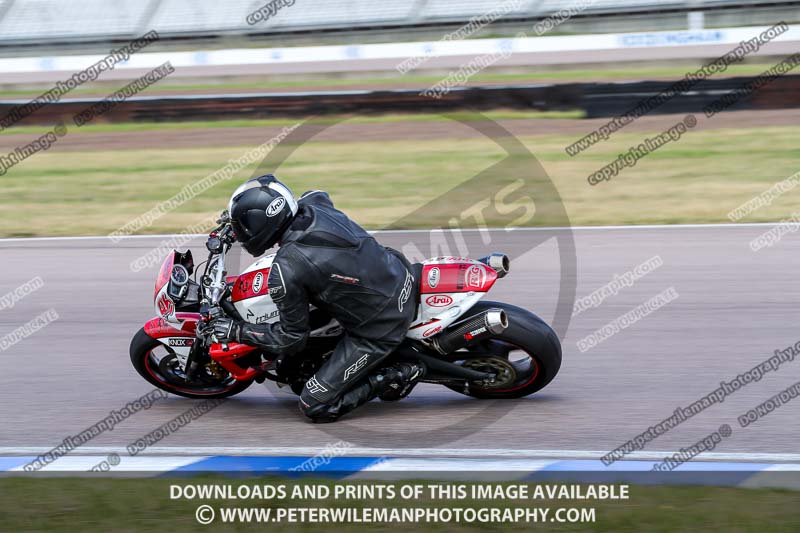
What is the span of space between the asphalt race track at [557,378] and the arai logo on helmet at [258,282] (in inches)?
34.6

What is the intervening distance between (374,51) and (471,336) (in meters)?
23.8

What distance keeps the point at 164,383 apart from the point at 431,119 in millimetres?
12493

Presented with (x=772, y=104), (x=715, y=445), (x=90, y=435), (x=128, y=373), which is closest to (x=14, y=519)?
(x=90, y=435)

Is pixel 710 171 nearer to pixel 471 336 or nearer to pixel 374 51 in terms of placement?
pixel 471 336

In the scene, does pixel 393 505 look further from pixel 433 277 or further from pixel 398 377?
pixel 433 277

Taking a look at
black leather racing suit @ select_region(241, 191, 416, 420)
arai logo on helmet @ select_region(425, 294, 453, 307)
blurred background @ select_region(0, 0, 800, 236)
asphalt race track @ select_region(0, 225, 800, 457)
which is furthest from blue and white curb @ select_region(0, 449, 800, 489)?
blurred background @ select_region(0, 0, 800, 236)

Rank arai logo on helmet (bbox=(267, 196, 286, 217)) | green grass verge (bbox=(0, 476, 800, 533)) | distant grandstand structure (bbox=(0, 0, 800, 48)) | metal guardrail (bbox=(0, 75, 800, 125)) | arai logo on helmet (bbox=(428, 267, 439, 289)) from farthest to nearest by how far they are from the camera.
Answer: distant grandstand structure (bbox=(0, 0, 800, 48)), metal guardrail (bbox=(0, 75, 800, 125)), arai logo on helmet (bbox=(428, 267, 439, 289)), arai logo on helmet (bbox=(267, 196, 286, 217)), green grass verge (bbox=(0, 476, 800, 533))

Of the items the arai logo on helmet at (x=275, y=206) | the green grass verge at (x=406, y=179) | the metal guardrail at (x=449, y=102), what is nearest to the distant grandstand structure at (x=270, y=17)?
the metal guardrail at (x=449, y=102)

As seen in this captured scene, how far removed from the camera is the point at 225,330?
5594mm

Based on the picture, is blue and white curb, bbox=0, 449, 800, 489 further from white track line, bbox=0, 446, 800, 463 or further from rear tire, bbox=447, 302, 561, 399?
rear tire, bbox=447, 302, 561, 399

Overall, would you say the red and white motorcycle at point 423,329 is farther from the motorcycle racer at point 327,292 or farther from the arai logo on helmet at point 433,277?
the motorcycle racer at point 327,292

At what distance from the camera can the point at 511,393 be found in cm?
615

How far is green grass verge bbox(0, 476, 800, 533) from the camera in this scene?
4.20 metres

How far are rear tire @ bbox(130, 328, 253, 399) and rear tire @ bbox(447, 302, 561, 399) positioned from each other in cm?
148
